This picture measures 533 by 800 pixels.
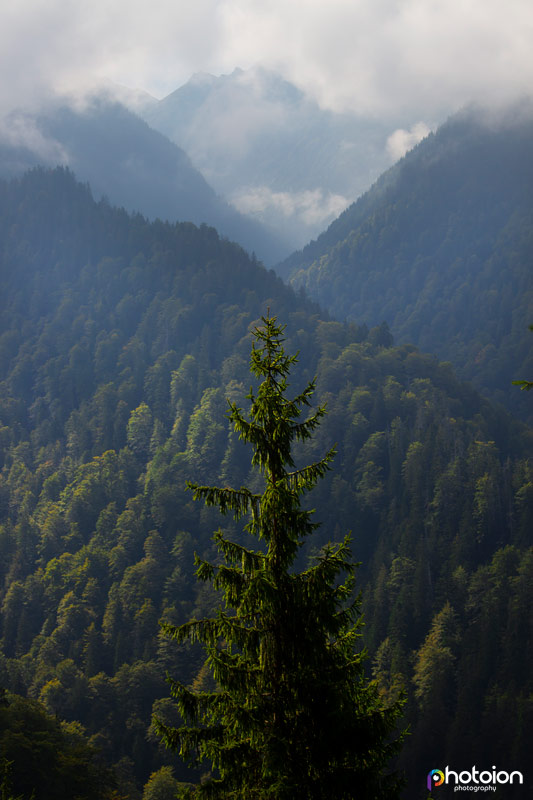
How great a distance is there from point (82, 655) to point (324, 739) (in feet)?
422

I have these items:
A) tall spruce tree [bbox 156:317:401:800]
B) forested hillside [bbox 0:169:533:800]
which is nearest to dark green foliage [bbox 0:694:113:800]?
forested hillside [bbox 0:169:533:800]

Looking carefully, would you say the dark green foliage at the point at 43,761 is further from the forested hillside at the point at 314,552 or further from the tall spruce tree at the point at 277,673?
the tall spruce tree at the point at 277,673

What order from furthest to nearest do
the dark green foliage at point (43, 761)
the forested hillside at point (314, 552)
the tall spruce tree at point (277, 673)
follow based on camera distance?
the forested hillside at point (314, 552) < the dark green foliage at point (43, 761) < the tall spruce tree at point (277, 673)

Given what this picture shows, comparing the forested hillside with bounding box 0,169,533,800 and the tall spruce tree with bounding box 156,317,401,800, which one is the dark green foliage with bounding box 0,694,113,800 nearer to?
the forested hillside with bounding box 0,169,533,800

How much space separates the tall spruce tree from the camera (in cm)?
1431

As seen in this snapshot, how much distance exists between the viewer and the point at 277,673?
1473 centimetres

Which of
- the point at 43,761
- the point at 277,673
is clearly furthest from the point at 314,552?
the point at 277,673

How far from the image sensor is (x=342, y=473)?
172 metres

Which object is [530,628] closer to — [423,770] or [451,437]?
[423,770]

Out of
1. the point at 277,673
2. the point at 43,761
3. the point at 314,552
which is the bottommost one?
the point at 43,761

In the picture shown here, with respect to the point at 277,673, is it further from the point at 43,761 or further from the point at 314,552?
the point at 314,552

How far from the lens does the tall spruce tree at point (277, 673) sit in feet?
47.0

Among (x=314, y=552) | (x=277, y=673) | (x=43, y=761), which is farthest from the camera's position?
(x=314, y=552)

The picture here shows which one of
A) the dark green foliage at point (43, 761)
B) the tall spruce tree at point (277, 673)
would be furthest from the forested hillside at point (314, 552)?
the tall spruce tree at point (277, 673)
